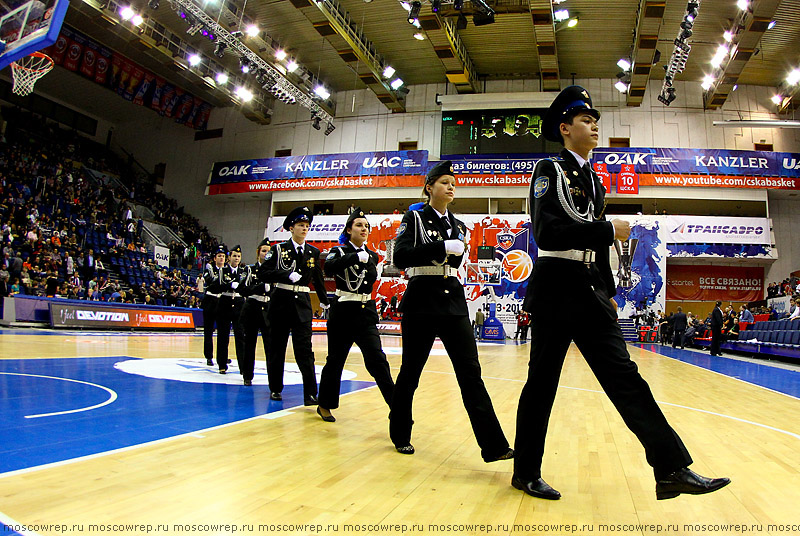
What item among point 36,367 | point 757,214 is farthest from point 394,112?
point 36,367

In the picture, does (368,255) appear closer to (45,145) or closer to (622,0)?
(622,0)

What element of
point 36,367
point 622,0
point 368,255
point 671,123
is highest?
point 622,0

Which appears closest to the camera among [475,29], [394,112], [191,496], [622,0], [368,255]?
[191,496]

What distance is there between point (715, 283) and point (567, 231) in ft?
89.3

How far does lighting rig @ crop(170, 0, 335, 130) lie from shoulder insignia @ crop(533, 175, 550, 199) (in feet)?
57.7

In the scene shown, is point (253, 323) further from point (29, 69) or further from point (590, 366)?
point (29, 69)

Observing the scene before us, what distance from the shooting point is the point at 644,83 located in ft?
72.1

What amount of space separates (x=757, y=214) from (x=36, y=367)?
2958cm

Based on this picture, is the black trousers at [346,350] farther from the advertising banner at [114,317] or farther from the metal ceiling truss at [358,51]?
the metal ceiling truss at [358,51]

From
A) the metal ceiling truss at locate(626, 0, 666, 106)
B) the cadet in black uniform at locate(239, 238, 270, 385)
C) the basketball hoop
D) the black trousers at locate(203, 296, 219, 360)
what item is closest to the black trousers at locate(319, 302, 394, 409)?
the cadet in black uniform at locate(239, 238, 270, 385)

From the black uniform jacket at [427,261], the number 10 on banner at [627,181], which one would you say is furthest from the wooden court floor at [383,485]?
the number 10 on banner at [627,181]

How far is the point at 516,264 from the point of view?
2373 centimetres

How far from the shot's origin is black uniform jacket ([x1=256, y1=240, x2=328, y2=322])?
4566mm

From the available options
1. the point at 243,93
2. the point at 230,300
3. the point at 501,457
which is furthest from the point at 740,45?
the point at 501,457
